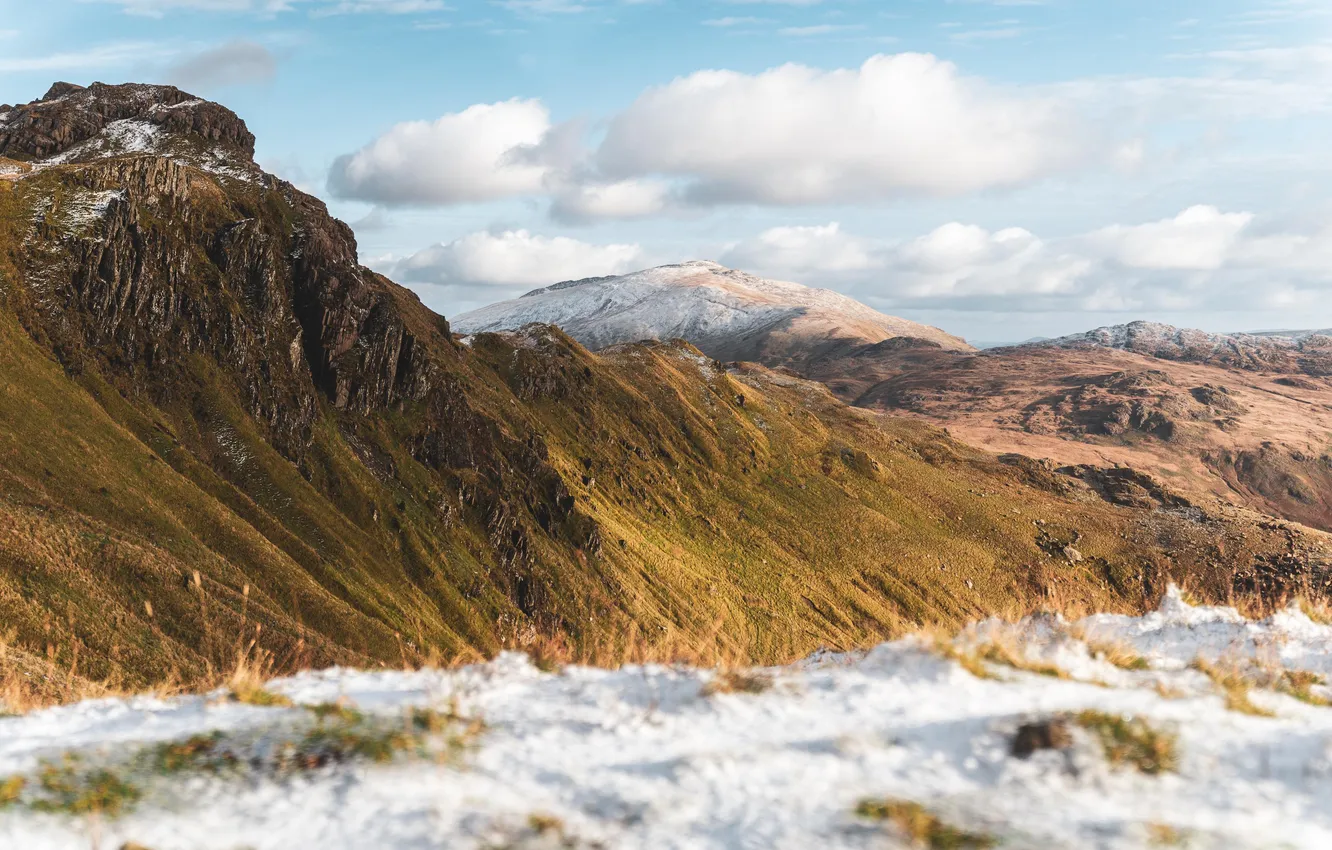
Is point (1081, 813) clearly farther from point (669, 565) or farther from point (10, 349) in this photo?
point (669, 565)

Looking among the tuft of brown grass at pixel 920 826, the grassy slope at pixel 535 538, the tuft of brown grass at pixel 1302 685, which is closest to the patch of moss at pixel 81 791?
the grassy slope at pixel 535 538

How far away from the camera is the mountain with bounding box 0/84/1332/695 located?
4222 cm

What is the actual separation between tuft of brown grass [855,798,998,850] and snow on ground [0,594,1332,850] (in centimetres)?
15

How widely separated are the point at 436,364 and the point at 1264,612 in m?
82.3

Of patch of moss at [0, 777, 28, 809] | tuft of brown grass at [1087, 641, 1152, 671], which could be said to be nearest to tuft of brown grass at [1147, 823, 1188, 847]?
tuft of brown grass at [1087, 641, 1152, 671]

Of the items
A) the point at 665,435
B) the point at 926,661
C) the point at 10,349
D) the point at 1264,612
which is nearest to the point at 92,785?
the point at 926,661

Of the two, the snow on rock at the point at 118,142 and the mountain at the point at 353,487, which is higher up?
the snow on rock at the point at 118,142

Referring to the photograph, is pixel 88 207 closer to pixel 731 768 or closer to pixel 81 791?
pixel 81 791

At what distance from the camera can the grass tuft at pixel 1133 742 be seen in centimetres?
803

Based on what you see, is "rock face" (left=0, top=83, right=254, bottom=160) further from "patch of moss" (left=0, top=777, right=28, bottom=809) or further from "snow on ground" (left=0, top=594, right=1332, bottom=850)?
"patch of moss" (left=0, top=777, right=28, bottom=809)

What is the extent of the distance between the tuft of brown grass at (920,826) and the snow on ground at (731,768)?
0.15m

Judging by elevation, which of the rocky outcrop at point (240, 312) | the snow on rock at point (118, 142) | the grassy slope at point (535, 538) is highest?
the snow on rock at point (118, 142)

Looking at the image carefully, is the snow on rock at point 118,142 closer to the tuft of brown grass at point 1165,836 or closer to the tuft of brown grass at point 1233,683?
the tuft of brown grass at point 1233,683

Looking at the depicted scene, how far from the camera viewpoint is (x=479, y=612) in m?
70.3
